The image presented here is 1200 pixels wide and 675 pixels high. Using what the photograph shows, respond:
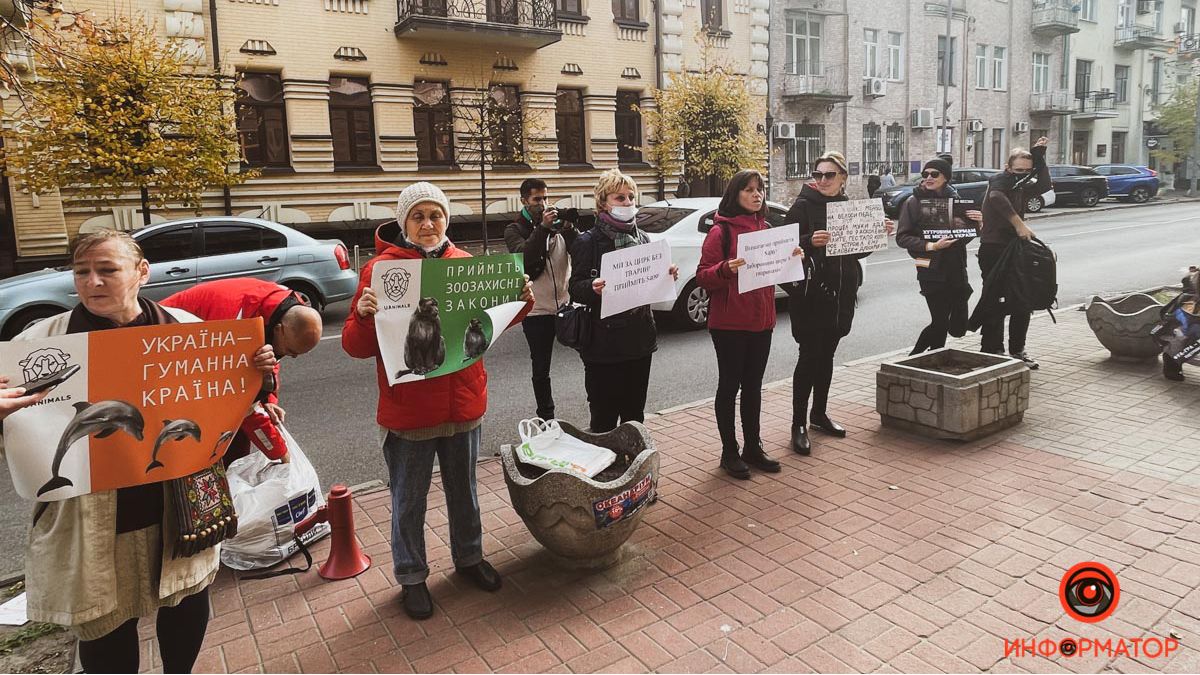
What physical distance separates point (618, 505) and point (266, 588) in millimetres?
1861

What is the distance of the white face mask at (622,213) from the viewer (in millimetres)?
4773

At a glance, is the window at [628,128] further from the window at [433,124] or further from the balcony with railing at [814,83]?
the balcony with railing at [814,83]

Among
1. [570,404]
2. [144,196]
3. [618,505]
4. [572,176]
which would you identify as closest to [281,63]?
[144,196]

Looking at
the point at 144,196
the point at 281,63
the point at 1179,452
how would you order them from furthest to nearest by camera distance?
the point at 281,63 < the point at 144,196 < the point at 1179,452

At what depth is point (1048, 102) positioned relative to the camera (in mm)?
41500

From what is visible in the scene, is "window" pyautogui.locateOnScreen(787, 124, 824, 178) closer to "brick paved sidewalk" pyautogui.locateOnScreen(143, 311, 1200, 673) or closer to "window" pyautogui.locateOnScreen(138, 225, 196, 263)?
"window" pyautogui.locateOnScreen(138, 225, 196, 263)

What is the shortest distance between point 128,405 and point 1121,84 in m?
57.4

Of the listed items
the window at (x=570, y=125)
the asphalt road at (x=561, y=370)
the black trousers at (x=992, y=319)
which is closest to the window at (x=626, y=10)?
the window at (x=570, y=125)

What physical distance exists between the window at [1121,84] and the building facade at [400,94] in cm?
3544

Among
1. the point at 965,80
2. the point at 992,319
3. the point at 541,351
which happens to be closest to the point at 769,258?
the point at 541,351

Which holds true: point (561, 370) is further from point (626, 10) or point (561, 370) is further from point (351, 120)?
point (626, 10)

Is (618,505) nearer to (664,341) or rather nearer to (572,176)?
(664,341)

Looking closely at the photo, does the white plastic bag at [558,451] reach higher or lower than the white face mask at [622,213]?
lower

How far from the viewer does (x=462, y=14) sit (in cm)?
2067
